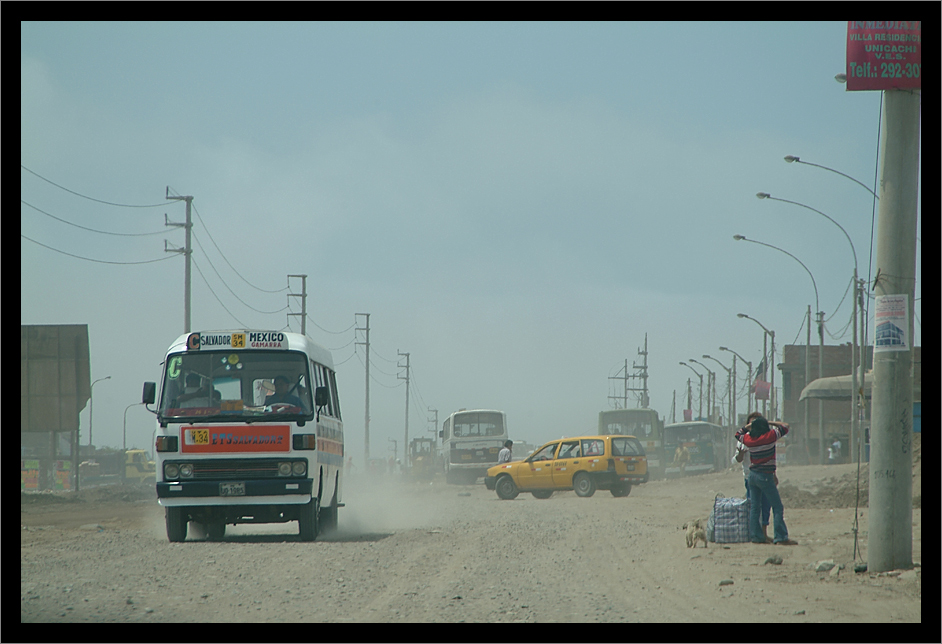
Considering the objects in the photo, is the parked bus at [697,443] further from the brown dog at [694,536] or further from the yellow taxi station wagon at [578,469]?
the brown dog at [694,536]

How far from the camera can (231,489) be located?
13.8m

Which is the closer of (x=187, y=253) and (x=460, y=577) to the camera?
(x=460, y=577)

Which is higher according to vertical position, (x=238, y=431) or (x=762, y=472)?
(x=238, y=431)

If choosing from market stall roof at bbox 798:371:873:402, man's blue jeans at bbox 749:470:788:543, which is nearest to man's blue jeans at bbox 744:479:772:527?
man's blue jeans at bbox 749:470:788:543

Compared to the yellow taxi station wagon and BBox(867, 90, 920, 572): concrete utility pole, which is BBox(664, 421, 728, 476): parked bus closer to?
the yellow taxi station wagon

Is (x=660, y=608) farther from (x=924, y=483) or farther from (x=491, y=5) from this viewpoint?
(x=491, y=5)

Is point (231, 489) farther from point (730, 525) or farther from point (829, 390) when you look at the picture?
point (829, 390)

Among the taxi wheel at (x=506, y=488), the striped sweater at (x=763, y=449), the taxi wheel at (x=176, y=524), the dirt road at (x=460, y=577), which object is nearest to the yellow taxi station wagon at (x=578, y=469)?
the taxi wheel at (x=506, y=488)

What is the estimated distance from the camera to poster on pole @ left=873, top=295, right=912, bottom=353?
9.81 m

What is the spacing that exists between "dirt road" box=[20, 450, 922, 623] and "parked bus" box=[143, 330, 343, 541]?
558 millimetres

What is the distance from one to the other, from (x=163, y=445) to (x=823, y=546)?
29.6 feet

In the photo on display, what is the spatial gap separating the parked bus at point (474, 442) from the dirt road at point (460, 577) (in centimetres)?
2451

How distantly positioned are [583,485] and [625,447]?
64.2 inches

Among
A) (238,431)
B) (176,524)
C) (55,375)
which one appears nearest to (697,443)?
(55,375)
